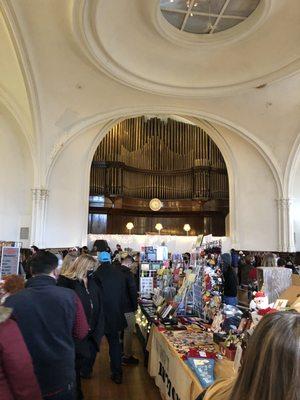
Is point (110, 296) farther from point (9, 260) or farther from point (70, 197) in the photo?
point (70, 197)

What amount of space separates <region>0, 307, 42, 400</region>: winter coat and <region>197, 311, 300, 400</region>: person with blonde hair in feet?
3.87

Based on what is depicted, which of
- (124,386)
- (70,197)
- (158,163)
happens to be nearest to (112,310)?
(124,386)

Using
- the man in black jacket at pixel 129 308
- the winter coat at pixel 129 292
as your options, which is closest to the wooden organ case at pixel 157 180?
the man in black jacket at pixel 129 308

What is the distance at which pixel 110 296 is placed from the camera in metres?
4.73

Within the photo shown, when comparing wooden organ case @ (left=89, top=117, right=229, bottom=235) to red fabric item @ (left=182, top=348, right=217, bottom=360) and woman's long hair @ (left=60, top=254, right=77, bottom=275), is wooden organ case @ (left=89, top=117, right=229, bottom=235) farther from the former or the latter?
red fabric item @ (left=182, top=348, right=217, bottom=360)

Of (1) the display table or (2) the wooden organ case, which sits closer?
(1) the display table

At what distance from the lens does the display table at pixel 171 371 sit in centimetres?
274

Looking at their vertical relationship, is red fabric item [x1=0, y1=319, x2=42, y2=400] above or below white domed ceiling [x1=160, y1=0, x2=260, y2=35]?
below

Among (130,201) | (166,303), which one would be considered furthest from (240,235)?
(166,303)

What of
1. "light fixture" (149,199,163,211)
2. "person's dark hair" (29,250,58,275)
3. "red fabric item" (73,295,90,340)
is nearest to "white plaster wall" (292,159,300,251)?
"light fixture" (149,199,163,211)

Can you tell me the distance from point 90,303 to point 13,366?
2012 millimetres

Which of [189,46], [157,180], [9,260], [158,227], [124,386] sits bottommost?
[124,386]

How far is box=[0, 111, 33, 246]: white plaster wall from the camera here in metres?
12.0

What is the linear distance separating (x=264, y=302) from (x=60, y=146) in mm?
10542
